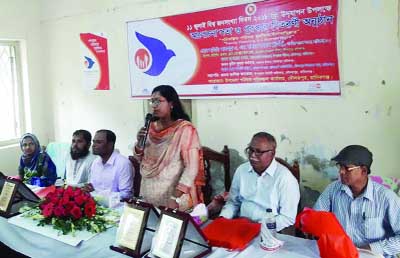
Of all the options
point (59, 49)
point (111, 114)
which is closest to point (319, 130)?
point (111, 114)

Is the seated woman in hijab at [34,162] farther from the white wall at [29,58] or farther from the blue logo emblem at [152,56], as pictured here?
the blue logo emblem at [152,56]

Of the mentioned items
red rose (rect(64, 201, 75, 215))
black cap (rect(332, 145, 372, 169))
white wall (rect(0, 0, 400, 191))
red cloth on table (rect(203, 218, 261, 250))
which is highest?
white wall (rect(0, 0, 400, 191))

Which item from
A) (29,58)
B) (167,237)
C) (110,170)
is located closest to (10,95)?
(29,58)

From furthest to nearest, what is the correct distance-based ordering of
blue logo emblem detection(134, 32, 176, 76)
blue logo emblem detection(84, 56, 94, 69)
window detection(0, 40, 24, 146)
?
window detection(0, 40, 24, 146)
blue logo emblem detection(84, 56, 94, 69)
blue logo emblem detection(134, 32, 176, 76)

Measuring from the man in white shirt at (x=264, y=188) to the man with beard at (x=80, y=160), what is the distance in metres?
1.33

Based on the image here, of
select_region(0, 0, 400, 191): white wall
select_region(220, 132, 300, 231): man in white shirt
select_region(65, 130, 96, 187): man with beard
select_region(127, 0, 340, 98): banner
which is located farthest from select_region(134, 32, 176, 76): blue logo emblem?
select_region(220, 132, 300, 231): man in white shirt

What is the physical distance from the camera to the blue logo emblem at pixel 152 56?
3.25 metres

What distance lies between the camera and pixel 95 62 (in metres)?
3.79

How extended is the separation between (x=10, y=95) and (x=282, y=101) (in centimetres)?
292

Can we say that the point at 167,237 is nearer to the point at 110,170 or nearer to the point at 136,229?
the point at 136,229

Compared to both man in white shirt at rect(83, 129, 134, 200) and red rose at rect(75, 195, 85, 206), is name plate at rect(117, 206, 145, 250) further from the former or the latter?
man in white shirt at rect(83, 129, 134, 200)

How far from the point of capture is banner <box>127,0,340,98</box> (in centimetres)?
249

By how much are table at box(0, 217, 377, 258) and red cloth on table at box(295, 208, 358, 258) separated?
0.10 metres

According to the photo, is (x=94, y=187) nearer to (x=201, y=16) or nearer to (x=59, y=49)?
(x=201, y=16)
